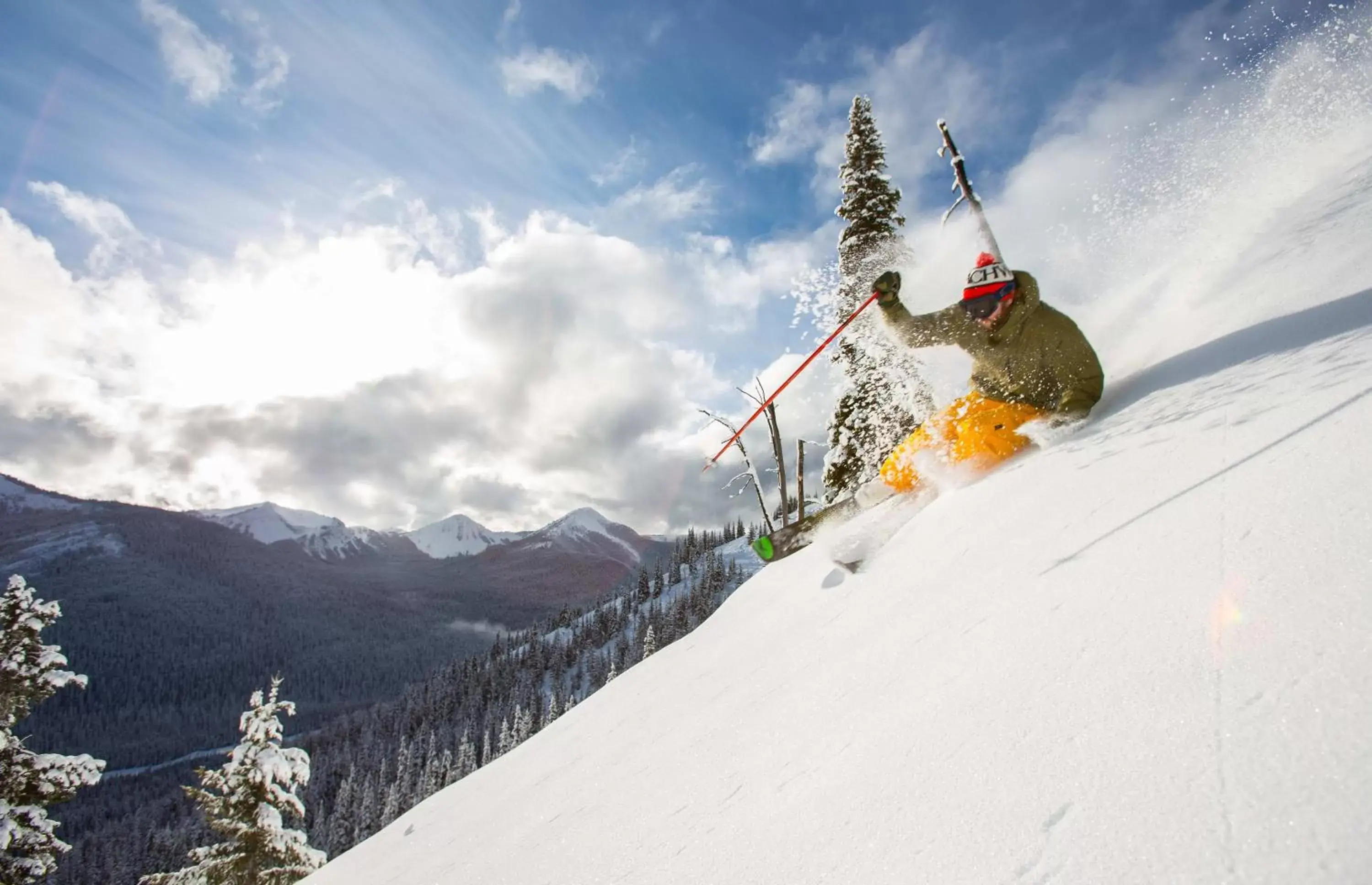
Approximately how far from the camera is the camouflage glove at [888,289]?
7055 millimetres

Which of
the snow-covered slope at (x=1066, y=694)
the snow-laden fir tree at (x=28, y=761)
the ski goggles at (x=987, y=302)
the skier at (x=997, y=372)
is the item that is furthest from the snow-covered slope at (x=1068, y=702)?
the snow-laden fir tree at (x=28, y=761)

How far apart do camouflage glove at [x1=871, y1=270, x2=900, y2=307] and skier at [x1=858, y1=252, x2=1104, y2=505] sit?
0.04 ft

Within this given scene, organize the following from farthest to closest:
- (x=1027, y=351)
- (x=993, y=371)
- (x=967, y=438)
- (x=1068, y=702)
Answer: (x=993, y=371) → (x=1027, y=351) → (x=967, y=438) → (x=1068, y=702)

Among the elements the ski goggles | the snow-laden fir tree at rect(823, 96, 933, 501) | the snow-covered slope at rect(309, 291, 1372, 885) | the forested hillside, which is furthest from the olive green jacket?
the forested hillside

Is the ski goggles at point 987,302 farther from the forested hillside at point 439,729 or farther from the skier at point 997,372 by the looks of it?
the forested hillside at point 439,729

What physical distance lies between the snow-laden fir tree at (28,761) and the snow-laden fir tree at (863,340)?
1601cm

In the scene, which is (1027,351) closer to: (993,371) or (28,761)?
(993,371)

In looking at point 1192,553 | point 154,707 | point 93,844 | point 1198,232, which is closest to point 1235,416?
point 1192,553

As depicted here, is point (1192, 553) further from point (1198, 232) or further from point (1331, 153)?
point (1331, 153)

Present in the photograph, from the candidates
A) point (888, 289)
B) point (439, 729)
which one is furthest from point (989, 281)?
point (439, 729)

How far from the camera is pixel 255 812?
43.5 feet

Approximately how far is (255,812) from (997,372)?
17.4 m

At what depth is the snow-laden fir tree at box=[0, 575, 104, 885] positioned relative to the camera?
33.8 ft

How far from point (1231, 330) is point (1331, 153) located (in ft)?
17.0
